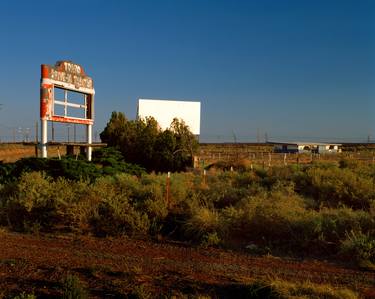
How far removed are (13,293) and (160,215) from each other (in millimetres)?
5220

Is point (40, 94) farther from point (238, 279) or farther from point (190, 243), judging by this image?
point (238, 279)

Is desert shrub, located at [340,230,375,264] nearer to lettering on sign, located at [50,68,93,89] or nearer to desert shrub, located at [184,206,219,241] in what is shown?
desert shrub, located at [184,206,219,241]

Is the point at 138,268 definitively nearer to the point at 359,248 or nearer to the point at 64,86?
the point at 359,248

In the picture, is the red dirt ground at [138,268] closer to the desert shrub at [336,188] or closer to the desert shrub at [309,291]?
the desert shrub at [309,291]

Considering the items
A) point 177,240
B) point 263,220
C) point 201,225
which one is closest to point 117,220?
point 177,240

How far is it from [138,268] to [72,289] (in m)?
1.61

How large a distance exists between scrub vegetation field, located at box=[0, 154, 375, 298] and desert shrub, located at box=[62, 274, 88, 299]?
0.02 m

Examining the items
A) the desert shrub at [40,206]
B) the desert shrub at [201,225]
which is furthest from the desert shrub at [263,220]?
the desert shrub at [40,206]

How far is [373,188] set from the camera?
1416cm

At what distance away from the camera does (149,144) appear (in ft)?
86.3

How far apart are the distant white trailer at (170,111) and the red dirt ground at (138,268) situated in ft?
74.3

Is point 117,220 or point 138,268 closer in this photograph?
point 138,268

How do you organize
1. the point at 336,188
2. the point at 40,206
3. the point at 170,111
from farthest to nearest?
the point at 170,111 < the point at 336,188 < the point at 40,206

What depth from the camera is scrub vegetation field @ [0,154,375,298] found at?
633 centimetres
